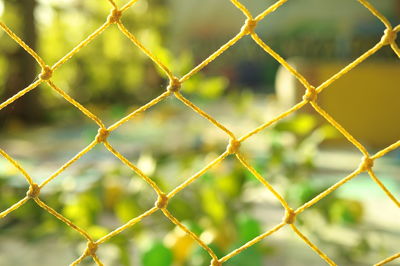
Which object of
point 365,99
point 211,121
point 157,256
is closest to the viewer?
point 211,121

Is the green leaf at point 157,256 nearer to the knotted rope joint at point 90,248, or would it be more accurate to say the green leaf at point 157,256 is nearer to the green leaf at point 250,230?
the green leaf at point 250,230

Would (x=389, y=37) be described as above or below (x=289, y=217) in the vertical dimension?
above

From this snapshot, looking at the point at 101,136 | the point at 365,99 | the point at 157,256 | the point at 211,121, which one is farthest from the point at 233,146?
the point at 365,99

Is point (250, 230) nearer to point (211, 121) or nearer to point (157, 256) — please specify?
point (157, 256)

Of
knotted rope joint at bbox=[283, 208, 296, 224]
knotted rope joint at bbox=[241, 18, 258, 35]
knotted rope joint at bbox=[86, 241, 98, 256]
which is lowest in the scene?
knotted rope joint at bbox=[283, 208, 296, 224]

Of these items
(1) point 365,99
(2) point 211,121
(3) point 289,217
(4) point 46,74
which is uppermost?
(1) point 365,99

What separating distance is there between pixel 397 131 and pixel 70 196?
2.02 meters

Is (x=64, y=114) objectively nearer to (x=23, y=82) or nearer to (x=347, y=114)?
(x=23, y=82)

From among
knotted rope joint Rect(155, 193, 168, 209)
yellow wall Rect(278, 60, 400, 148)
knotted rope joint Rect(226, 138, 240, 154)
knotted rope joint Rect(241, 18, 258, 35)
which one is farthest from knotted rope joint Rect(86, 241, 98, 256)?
yellow wall Rect(278, 60, 400, 148)

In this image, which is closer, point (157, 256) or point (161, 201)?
point (161, 201)

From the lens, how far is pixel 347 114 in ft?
10.3

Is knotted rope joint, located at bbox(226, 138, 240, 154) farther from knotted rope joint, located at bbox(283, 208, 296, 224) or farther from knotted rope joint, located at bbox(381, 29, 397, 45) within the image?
knotted rope joint, located at bbox(381, 29, 397, 45)

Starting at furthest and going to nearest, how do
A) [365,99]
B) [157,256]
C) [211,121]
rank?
[365,99] < [157,256] < [211,121]

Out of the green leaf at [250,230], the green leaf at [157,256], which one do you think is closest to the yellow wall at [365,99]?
the green leaf at [250,230]
